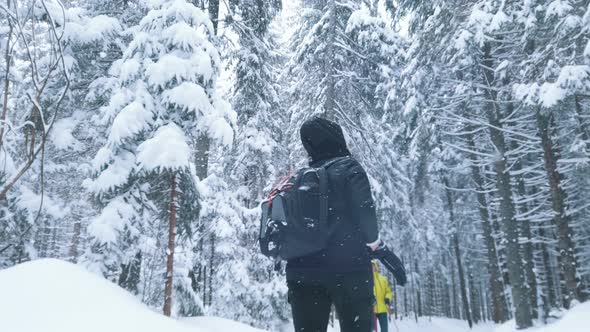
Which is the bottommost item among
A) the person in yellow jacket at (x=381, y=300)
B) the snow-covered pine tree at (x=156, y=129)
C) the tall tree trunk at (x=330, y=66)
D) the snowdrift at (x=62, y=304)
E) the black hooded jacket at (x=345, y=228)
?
the person in yellow jacket at (x=381, y=300)

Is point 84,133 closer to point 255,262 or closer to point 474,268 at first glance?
point 255,262

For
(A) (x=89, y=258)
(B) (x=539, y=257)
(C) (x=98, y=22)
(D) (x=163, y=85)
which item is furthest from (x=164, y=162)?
(B) (x=539, y=257)

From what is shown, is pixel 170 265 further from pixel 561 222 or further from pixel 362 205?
pixel 561 222

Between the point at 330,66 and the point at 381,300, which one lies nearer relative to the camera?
the point at 381,300

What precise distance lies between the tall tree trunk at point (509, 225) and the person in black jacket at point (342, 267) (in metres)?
9.63

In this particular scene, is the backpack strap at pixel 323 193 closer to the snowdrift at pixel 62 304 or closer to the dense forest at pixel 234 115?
the dense forest at pixel 234 115

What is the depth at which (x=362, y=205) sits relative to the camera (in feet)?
8.23

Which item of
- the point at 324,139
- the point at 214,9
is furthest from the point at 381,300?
the point at 214,9

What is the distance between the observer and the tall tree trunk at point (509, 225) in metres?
10.6

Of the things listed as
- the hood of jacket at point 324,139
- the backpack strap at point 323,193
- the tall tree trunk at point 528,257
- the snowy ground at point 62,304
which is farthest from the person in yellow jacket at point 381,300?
the tall tree trunk at point 528,257

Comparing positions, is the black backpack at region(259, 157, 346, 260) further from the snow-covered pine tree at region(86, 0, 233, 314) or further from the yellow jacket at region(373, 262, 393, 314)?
the yellow jacket at region(373, 262, 393, 314)

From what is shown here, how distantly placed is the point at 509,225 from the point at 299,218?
10.6 m

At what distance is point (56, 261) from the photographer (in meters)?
4.55

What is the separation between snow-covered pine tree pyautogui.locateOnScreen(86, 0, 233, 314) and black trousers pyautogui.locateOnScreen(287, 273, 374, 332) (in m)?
4.97
